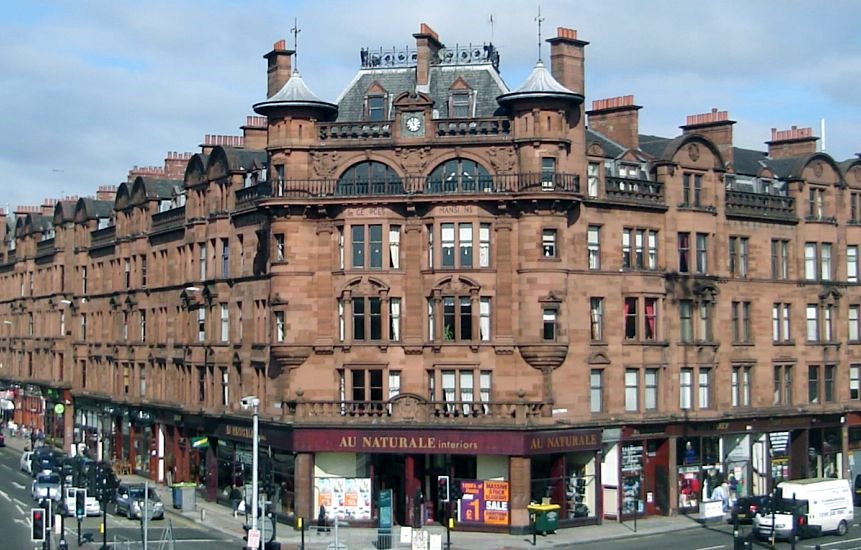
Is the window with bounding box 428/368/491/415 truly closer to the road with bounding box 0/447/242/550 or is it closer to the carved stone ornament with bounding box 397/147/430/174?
the carved stone ornament with bounding box 397/147/430/174

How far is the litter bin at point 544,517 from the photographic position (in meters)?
55.2

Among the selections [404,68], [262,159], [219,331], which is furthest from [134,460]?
[404,68]

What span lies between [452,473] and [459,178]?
13162 mm

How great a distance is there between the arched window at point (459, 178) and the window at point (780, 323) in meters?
19.5

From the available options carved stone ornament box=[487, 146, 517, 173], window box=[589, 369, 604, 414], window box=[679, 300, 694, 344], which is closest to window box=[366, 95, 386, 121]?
carved stone ornament box=[487, 146, 517, 173]

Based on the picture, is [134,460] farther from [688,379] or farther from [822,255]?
[822,255]

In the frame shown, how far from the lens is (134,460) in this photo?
83000 millimetres

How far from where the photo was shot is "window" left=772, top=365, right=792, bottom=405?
68188 mm

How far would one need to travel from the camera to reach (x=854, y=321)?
72812 mm

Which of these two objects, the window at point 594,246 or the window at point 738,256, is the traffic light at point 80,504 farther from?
the window at point 738,256

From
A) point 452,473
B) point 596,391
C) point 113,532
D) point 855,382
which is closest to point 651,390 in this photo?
point 596,391

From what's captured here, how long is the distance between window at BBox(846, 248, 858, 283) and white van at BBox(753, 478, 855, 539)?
17.7m

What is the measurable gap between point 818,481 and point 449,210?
20.3m

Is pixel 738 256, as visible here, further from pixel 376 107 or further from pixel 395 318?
pixel 376 107
